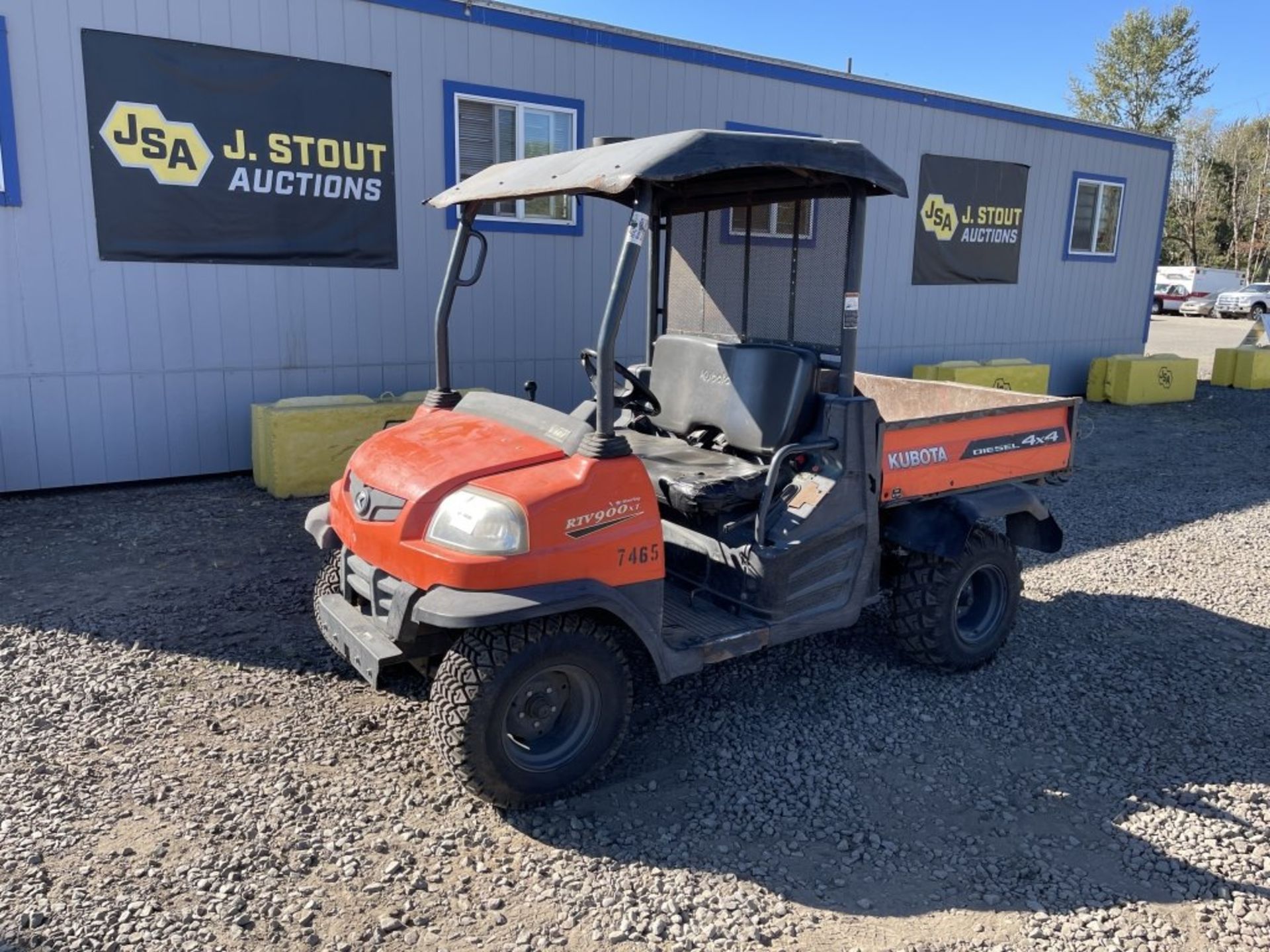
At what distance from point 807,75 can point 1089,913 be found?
9021mm

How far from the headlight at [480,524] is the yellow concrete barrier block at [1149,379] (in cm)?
1222

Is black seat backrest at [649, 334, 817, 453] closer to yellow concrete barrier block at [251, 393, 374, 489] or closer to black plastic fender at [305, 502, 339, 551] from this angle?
black plastic fender at [305, 502, 339, 551]

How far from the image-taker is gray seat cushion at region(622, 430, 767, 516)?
146 inches

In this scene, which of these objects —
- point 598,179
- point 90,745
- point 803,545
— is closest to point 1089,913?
point 803,545

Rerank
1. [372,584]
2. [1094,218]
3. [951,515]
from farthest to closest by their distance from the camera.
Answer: [1094,218]
[951,515]
[372,584]

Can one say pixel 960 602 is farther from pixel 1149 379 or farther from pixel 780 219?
pixel 1149 379

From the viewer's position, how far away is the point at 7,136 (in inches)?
251

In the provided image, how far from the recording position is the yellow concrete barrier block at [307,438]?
691cm

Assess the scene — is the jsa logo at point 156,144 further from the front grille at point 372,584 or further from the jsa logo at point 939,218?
the jsa logo at point 939,218

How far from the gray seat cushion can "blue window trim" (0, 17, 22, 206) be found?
16.8ft

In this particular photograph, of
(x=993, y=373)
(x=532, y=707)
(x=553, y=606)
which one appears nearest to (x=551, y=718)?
(x=532, y=707)

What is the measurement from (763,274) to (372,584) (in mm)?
2230

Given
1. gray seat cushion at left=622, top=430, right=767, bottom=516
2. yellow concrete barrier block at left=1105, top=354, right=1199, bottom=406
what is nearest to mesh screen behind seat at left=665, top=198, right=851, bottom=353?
gray seat cushion at left=622, top=430, right=767, bottom=516

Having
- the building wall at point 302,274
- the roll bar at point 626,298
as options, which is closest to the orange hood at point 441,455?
the roll bar at point 626,298
